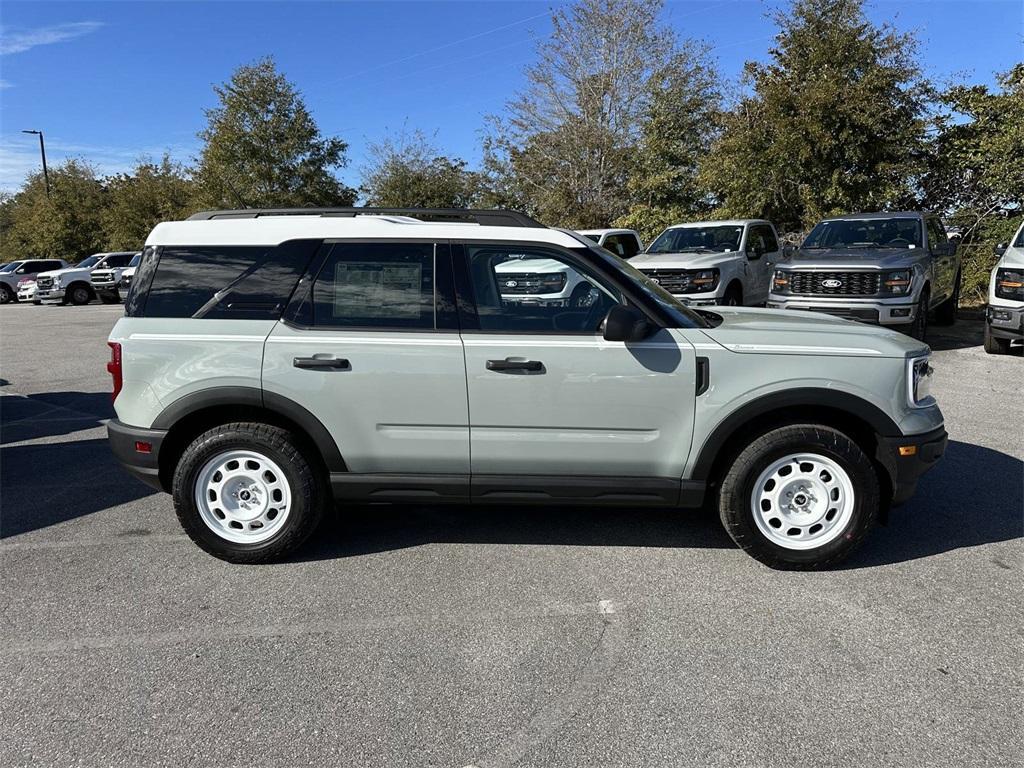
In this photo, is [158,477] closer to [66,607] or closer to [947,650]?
[66,607]

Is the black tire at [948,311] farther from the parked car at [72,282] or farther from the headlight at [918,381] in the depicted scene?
the parked car at [72,282]

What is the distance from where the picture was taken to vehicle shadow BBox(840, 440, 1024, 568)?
4156 mm

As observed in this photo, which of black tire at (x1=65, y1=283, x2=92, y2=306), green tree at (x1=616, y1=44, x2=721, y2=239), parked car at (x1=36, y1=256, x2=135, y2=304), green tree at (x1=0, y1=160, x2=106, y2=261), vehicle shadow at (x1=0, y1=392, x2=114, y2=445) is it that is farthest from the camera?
green tree at (x1=0, y1=160, x2=106, y2=261)

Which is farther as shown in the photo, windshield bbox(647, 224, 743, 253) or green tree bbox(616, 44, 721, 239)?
green tree bbox(616, 44, 721, 239)

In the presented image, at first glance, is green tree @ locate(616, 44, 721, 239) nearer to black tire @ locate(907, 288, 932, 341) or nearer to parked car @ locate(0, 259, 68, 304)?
black tire @ locate(907, 288, 932, 341)

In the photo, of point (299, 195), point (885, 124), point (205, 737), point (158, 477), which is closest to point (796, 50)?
point (885, 124)

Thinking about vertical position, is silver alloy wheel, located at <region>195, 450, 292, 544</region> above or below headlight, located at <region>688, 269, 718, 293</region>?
below

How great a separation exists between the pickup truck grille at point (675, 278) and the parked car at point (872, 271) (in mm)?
1357

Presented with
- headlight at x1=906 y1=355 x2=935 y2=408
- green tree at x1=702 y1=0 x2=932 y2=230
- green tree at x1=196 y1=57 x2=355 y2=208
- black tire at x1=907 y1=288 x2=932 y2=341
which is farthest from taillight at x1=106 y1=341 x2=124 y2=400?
green tree at x1=196 y1=57 x2=355 y2=208

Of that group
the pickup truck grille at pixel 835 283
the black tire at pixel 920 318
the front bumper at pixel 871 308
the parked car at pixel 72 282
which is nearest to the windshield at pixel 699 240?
the pickup truck grille at pixel 835 283

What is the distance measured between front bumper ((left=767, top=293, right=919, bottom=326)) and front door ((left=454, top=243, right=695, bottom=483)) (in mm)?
6855

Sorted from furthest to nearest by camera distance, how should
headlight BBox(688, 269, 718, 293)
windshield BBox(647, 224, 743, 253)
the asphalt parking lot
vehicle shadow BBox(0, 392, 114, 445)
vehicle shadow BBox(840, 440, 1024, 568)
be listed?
windshield BBox(647, 224, 743, 253) < headlight BBox(688, 269, 718, 293) < vehicle shadow BBox(0, 392, 114, 445) < vehicle shadow BBox(840, 440, 1024, 568) < the asphalt parking lot

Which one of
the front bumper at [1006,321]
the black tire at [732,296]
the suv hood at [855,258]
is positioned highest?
the suv hood at [855,258]

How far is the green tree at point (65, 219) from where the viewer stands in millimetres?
39625
